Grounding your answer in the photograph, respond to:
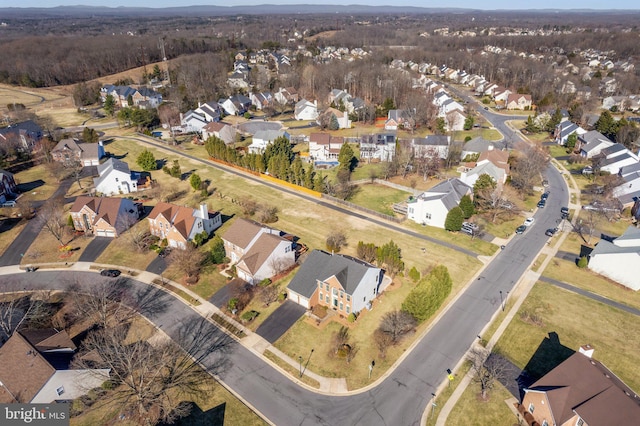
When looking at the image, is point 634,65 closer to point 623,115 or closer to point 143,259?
point 623,115

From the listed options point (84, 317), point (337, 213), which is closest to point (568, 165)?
point (337, 213)

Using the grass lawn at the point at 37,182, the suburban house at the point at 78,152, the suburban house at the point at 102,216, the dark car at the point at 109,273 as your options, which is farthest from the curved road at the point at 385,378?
the suburban house at the point at 78,152

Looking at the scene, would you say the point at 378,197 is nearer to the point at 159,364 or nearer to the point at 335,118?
the point at 159,364

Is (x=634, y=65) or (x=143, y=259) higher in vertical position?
(x=634, y=65)

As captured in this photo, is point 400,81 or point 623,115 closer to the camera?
point 623,115

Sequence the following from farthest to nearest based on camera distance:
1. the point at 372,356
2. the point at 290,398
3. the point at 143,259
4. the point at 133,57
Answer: the point at 133,57
the point at 143,259
the point at 372,356
the point at 290,398

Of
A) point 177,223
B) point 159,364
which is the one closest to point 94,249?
point 177,223

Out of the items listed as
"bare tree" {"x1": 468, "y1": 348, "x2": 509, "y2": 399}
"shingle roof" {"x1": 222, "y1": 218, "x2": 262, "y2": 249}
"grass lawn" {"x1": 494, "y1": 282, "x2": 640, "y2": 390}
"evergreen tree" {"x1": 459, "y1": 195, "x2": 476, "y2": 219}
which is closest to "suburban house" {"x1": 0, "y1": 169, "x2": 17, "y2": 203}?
"shingle roof" {"x1": 222, "y1": 218, "x2": 262, "y2": 249}
